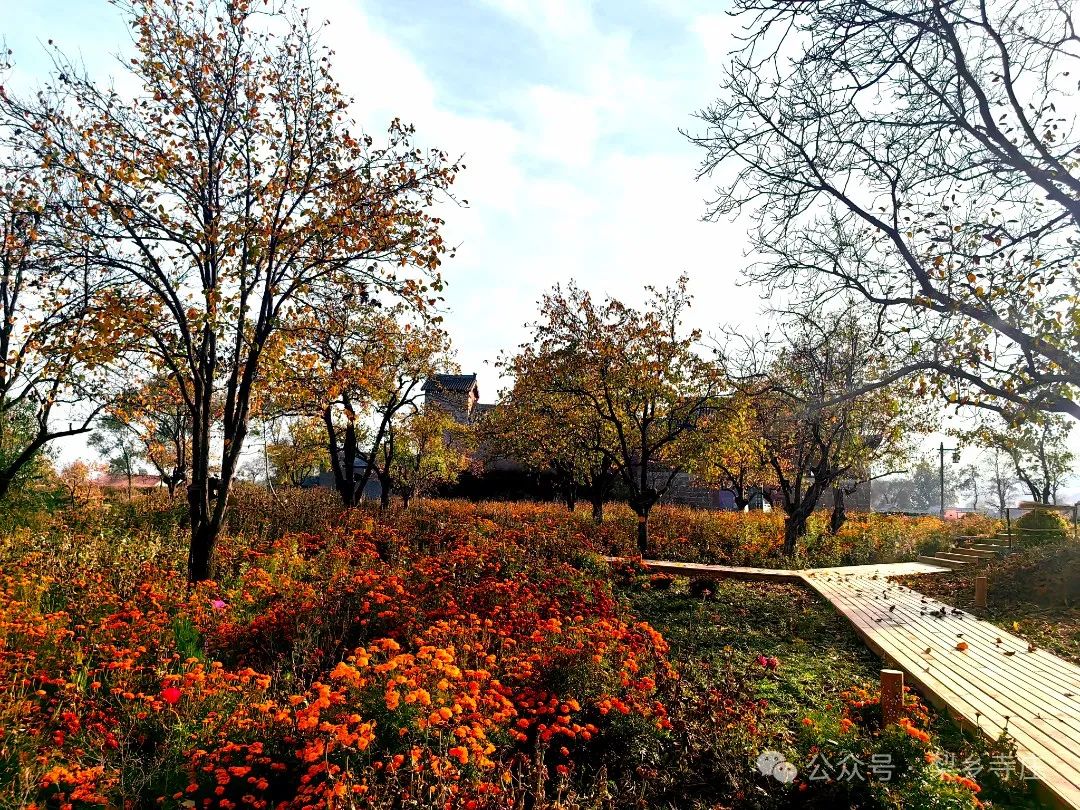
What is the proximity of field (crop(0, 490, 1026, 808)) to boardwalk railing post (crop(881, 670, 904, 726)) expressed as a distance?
0.37ft

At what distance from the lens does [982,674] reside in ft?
20.2

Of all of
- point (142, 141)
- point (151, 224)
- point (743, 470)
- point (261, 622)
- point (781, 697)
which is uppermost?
point (142, 141)

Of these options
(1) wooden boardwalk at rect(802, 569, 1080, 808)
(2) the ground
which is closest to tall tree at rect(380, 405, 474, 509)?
(2) the ground

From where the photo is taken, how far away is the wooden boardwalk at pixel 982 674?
428 cm

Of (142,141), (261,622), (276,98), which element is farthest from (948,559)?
(142,141)

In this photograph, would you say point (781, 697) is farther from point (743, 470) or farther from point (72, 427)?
point (743, 470)

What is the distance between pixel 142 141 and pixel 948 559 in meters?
16.9

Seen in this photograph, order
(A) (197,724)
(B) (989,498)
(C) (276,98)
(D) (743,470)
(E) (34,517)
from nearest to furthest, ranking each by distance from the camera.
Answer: (A) (197,724), (C) (276,98), (E) (34,517), (D) (743,470), (B) (989,498)

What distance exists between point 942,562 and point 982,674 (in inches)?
401

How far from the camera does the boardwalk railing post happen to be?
452 centimetres

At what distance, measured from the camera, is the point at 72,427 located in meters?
13.4

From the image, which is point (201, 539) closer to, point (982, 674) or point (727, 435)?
point (982, 674)

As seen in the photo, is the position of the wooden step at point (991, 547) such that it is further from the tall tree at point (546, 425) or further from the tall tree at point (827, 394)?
the tall tree at point (546, 425)

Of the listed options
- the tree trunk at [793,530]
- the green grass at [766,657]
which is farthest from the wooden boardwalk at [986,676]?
the tree trunk at [793,530]
